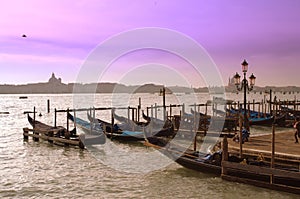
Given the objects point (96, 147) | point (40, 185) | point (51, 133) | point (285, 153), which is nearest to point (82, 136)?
point (96, 147)

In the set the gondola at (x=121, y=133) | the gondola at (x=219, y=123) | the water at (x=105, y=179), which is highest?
the gondola at (x=219, y=123)

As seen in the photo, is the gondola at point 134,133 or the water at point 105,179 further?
the gondola at point 134,133

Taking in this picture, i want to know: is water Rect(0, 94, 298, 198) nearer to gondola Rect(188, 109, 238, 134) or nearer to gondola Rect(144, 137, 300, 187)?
gondola Rect(144, 137, 300, 187)

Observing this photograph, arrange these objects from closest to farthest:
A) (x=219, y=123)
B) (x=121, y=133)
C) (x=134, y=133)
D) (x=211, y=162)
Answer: (x=211, y=162)
(x=134, y=133)
(x=121, y=133)
(x=219, y=123)

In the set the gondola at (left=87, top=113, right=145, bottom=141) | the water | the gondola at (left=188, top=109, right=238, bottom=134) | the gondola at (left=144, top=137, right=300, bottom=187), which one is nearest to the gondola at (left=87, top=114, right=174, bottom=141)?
the gondola at (left=87, top=113, right=145, bottom=141)

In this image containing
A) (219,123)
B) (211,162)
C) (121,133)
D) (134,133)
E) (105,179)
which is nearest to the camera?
(211,162)

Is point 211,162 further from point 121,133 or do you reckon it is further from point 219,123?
point 219,123

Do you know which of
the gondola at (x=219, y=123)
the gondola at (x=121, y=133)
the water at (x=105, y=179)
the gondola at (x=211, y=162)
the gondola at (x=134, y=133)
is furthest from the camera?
the gondola at (x=219, y=123)

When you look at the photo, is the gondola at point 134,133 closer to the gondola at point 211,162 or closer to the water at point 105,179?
the water at point 105,179

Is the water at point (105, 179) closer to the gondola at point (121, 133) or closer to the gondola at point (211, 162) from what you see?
the gondola at point (211, 162)

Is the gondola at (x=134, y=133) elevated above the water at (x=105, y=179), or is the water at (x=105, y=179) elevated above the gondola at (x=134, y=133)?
the gondola at (x=134, y=133)

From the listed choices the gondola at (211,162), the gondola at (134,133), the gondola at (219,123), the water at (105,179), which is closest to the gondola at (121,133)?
the gondola at (134,133)

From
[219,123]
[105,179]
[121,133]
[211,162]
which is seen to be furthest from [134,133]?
[211,162]

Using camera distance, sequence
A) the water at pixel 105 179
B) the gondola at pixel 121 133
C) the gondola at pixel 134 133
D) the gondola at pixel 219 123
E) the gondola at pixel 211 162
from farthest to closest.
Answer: the gondola at pixel 219 123
the gondola at pixel 121 133
the gondola at pixel 134 133
the water at pixel 105 179
the gondola at pixel 211 162
